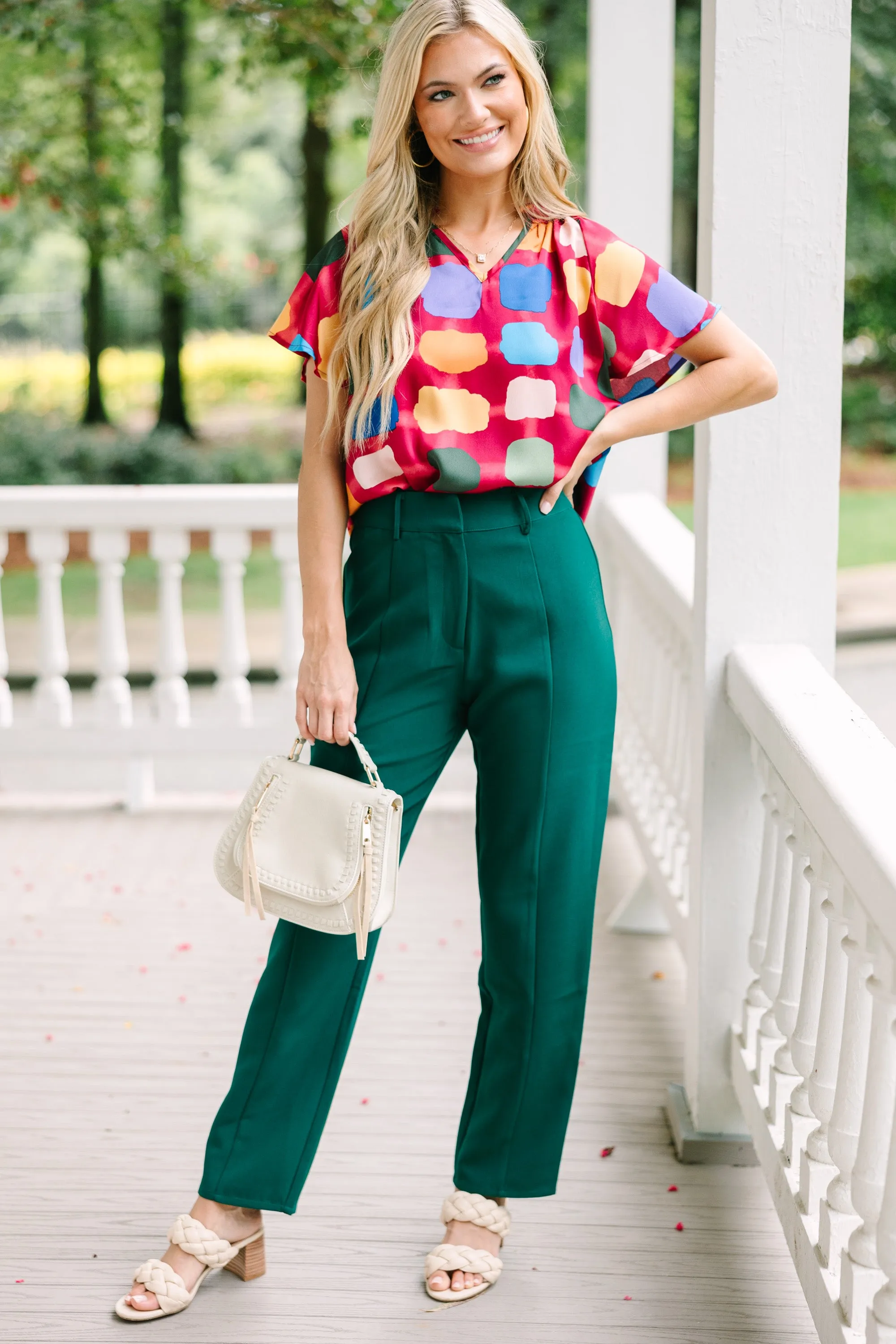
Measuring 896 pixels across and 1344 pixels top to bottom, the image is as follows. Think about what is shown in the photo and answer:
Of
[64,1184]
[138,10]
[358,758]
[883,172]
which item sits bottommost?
[64,1184]

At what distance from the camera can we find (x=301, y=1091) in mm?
1990

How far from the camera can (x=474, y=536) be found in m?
1.84

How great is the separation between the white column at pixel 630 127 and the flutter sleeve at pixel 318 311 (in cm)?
196

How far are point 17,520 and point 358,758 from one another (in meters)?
2.58

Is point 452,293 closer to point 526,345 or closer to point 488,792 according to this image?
point 526,345

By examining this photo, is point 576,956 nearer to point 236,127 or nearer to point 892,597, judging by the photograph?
point 892,597

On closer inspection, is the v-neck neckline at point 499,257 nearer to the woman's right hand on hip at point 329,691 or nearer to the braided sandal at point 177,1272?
the woman's right hand on hip at point 329,691

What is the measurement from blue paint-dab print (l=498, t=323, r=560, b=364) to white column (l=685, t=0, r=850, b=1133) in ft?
1.64

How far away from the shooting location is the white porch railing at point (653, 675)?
120 inches

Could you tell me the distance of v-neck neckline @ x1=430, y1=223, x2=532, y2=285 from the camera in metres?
1.84

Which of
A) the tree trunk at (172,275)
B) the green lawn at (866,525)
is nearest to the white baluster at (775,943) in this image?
the tree trunk at (172,275)

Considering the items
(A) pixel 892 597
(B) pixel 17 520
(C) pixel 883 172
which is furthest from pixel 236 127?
(B) pixel 17 520

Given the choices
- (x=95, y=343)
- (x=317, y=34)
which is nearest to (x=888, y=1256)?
(x=317, y=34)

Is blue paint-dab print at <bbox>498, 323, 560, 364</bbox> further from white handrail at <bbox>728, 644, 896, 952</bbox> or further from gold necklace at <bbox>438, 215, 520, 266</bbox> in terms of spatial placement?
white handrail at <bbox>728, 644, 896, 952</bbox>
